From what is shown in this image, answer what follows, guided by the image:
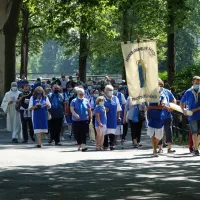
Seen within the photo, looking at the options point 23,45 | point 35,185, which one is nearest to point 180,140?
point 35,185

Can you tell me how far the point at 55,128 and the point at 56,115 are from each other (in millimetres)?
395

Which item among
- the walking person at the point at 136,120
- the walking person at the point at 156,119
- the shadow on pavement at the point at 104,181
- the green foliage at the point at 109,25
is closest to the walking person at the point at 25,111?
the green foliage at the point at 109,25

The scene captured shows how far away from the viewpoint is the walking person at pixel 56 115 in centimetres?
2673

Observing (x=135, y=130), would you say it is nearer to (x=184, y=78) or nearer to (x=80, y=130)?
(x=80, y=130)

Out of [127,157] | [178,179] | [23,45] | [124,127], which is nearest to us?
[178,179]

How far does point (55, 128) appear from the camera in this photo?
2680cm

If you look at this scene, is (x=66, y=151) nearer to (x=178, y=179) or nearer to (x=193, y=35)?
(x=178, y=179)

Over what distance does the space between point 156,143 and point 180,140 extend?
19.7 feet

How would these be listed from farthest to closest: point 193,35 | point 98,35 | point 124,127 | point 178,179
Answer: point 193,35, point 98,35, point 124,127, point 178,179

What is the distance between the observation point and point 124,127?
27.4 meters

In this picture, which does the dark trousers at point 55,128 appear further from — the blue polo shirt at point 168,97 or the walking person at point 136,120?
the blue polo shirt at point 168,97

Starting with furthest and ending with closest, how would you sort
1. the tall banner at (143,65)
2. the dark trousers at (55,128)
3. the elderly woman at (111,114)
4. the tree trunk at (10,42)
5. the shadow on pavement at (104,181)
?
the tree trunk at (10,42) < the dark trousers at (55,128) < the elderly woman at (111,114) < the tall banner at (143,65) < the shadow on pavement at (104,181)

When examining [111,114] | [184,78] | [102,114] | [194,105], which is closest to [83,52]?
[184,78]

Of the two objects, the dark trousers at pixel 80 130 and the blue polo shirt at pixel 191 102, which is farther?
the dark trousers at pixel 80 130
